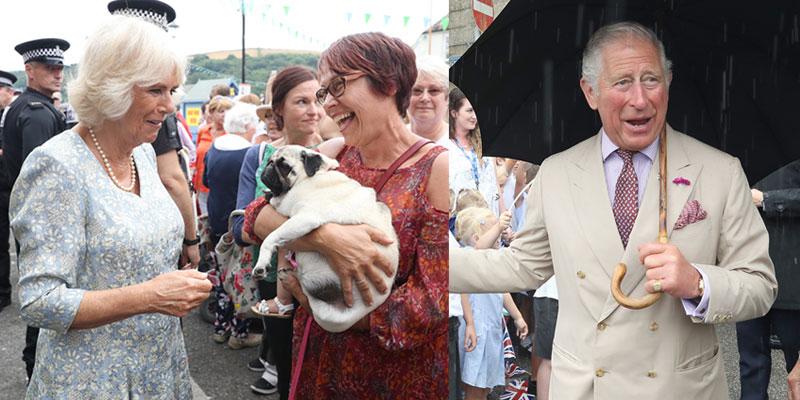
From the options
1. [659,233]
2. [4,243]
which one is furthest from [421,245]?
[4,243]

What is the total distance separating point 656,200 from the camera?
1.11 metres

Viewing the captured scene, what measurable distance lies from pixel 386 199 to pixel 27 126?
427cm

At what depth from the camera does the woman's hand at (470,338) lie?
1494 millimetres

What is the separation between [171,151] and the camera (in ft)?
12.1

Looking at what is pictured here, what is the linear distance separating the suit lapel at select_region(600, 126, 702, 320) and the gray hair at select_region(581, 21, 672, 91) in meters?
0.14

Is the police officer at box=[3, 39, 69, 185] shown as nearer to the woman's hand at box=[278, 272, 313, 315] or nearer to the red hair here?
the woman's hand at box=[278, 272, 313, 315]

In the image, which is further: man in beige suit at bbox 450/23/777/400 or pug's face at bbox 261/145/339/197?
pug's face at bbox 261/145/339/197

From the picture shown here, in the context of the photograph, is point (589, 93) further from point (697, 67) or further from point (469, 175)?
point (469, 175)

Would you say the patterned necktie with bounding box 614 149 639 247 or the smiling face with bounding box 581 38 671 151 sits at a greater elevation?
the smiling face with bounding box 581 38 671 151

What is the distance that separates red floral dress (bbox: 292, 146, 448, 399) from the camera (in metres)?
1.57

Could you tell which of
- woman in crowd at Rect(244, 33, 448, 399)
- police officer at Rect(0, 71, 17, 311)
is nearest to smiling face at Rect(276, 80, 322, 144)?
woman in crowd at Rect(244, 33, 448, 399)

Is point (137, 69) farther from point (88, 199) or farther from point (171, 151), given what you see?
point (171, 151)

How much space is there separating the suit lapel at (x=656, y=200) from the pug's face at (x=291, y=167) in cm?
71

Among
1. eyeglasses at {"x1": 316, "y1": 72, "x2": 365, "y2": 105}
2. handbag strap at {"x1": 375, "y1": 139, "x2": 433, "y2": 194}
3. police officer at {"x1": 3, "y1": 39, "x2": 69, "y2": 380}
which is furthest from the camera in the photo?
police officer at {"x1": 3, "y1": 39, "x2": 69, "y2": 380}
